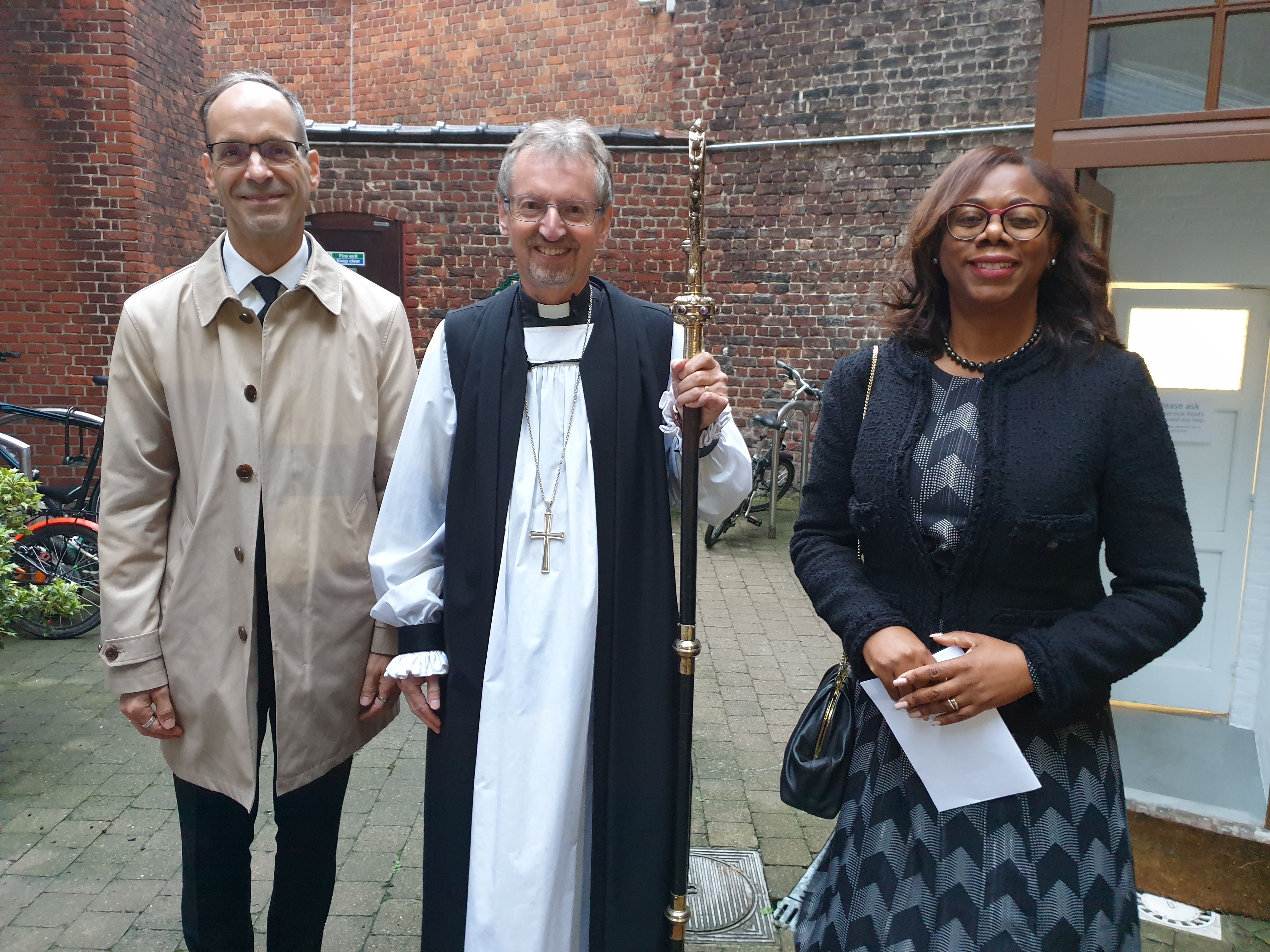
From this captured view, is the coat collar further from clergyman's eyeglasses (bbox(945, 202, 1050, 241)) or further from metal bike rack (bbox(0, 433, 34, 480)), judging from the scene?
metal bike rack (bbox(0, 433, 34, 480))

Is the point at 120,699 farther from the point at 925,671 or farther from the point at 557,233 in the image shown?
the point at 925,671

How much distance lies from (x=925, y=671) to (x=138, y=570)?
173cm

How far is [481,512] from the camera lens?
79.7 inches

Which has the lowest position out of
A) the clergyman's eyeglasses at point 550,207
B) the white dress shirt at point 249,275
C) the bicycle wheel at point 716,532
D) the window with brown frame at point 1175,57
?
the bicycle wheel at point 716,532

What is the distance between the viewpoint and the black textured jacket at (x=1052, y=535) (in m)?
1.60

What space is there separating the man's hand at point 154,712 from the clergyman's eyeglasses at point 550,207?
1.37 metres

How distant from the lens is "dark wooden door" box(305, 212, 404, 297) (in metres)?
10.8

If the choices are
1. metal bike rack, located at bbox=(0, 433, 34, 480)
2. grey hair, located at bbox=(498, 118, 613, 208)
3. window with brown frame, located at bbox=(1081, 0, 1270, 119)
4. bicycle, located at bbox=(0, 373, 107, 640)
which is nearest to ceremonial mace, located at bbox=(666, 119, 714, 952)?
grey hair, located at bbox=(498, 118, 613, 208)

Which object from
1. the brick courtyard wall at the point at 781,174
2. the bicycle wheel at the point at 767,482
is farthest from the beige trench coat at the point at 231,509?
the brick courtyard wall at the point at 781,174

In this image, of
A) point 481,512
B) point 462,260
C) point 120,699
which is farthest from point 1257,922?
point 462,260

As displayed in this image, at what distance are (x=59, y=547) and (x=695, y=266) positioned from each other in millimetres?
4936

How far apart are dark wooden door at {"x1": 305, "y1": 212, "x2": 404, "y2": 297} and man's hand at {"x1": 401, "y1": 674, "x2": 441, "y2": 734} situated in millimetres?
9419

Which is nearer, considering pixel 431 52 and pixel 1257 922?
pixel 1257 922

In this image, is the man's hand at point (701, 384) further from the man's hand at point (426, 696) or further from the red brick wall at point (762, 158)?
the red brick wall at point (762, 158)
